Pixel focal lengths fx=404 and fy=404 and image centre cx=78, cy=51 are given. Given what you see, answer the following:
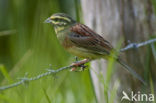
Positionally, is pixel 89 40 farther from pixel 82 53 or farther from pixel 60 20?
pixel 60 20

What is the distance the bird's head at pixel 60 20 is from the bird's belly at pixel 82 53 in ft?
0.92

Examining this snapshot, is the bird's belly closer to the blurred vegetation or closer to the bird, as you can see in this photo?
the bird

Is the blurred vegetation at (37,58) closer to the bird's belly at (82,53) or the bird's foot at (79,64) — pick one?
the bird's foot at (79,64)

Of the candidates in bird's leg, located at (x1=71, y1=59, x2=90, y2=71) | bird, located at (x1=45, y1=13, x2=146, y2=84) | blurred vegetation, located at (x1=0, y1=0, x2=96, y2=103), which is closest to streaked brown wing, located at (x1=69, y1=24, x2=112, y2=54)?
bird, located at (x1=45, y1=13, x2=146, y2=84)

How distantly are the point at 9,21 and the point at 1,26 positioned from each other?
21 cm

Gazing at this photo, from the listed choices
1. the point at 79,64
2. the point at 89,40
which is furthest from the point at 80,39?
the point at 79,64

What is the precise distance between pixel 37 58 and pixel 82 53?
59 cm

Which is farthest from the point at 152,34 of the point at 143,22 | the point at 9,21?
the point at 9,21

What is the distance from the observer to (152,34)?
507 cm

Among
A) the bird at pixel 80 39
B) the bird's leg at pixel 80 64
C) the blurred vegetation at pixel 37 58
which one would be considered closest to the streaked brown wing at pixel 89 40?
the bird at pixel 80 39

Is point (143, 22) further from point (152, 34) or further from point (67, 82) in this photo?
point (67, 82)

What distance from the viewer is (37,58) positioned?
467cm

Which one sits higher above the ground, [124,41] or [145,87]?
[124,41]

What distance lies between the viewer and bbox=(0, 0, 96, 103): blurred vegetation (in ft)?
13.6
